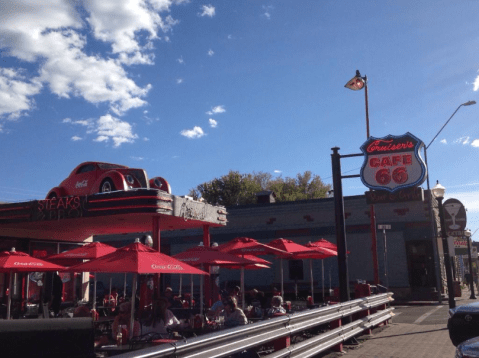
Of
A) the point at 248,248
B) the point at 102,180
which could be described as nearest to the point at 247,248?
the point at 248,248

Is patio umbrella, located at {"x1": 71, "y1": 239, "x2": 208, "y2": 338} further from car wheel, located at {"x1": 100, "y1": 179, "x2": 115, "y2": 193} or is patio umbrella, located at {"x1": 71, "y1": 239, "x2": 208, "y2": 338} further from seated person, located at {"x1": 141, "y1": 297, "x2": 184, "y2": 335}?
car wheel, located at {"x1": 100, "y1": 179, "x2": 115, "y2": 193}

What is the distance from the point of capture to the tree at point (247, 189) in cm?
6531

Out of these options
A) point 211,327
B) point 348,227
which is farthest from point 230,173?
point 211,327

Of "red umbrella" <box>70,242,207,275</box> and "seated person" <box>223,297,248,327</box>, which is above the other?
"red umbrella" <box>70,242,207,275</box>

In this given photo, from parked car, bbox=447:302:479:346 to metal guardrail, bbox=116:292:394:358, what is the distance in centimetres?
209

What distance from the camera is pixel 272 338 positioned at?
21.7ft

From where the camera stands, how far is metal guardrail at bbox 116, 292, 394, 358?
4.52 meters

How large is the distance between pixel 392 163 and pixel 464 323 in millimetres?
6229

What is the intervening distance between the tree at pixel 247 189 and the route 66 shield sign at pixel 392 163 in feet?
161

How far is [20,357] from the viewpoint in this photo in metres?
3.02

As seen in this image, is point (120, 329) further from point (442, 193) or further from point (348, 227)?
point (348, 227)

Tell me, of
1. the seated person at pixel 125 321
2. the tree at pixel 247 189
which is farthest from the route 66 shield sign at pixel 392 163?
the tree at pixel 247 189

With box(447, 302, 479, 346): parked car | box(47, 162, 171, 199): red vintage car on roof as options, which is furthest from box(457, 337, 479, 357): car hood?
box(47, 162, 171, 199): red vintage car on roof

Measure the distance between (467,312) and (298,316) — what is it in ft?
12.7
